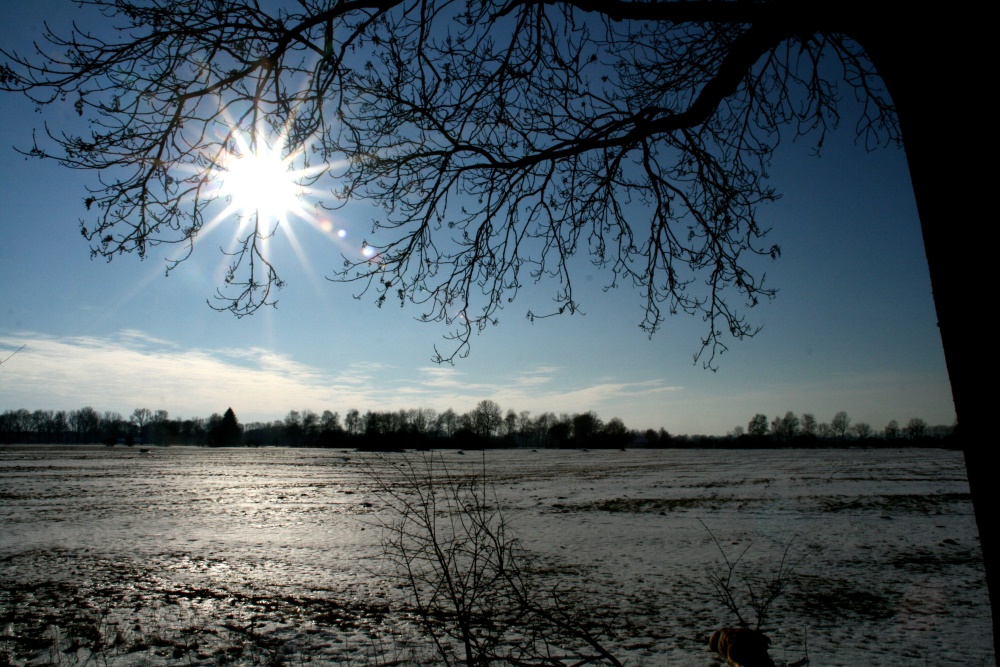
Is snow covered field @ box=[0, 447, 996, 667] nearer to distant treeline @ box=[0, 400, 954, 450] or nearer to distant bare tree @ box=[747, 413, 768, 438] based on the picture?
distant treeline @ box=[0, 400, 954, 450]

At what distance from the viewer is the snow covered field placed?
5.61 meters

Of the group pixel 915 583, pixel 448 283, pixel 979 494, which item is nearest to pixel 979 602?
pixel 915 583

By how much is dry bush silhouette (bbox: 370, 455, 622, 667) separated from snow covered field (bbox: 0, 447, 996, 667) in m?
0.42

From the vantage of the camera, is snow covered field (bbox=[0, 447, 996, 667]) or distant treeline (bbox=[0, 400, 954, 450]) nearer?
snow covered field (bbox=[0, 447, 996, 667])

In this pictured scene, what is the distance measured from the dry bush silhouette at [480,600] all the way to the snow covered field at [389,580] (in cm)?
42

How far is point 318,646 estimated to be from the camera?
18.5ft

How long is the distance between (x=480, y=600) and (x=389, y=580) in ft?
4.39

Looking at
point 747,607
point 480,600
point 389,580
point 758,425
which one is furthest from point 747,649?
point 758,425

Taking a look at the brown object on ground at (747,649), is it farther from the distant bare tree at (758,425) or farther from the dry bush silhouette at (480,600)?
the distant bare tree at (758,425)

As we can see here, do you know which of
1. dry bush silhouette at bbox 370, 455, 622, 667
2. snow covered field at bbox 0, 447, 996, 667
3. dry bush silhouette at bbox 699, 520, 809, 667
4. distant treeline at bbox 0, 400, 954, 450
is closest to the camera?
dry bush silhouette at bbox 370, 455, 622, 667

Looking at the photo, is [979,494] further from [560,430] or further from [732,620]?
[560,430]

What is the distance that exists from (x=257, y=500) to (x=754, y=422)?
154875 mm

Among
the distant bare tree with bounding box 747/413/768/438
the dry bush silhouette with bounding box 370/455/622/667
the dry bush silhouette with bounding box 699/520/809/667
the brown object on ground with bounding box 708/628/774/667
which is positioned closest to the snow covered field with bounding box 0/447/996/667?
the dry bush silhouette with bounding box 699/520/809/667

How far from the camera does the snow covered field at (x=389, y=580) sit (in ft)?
18.4
